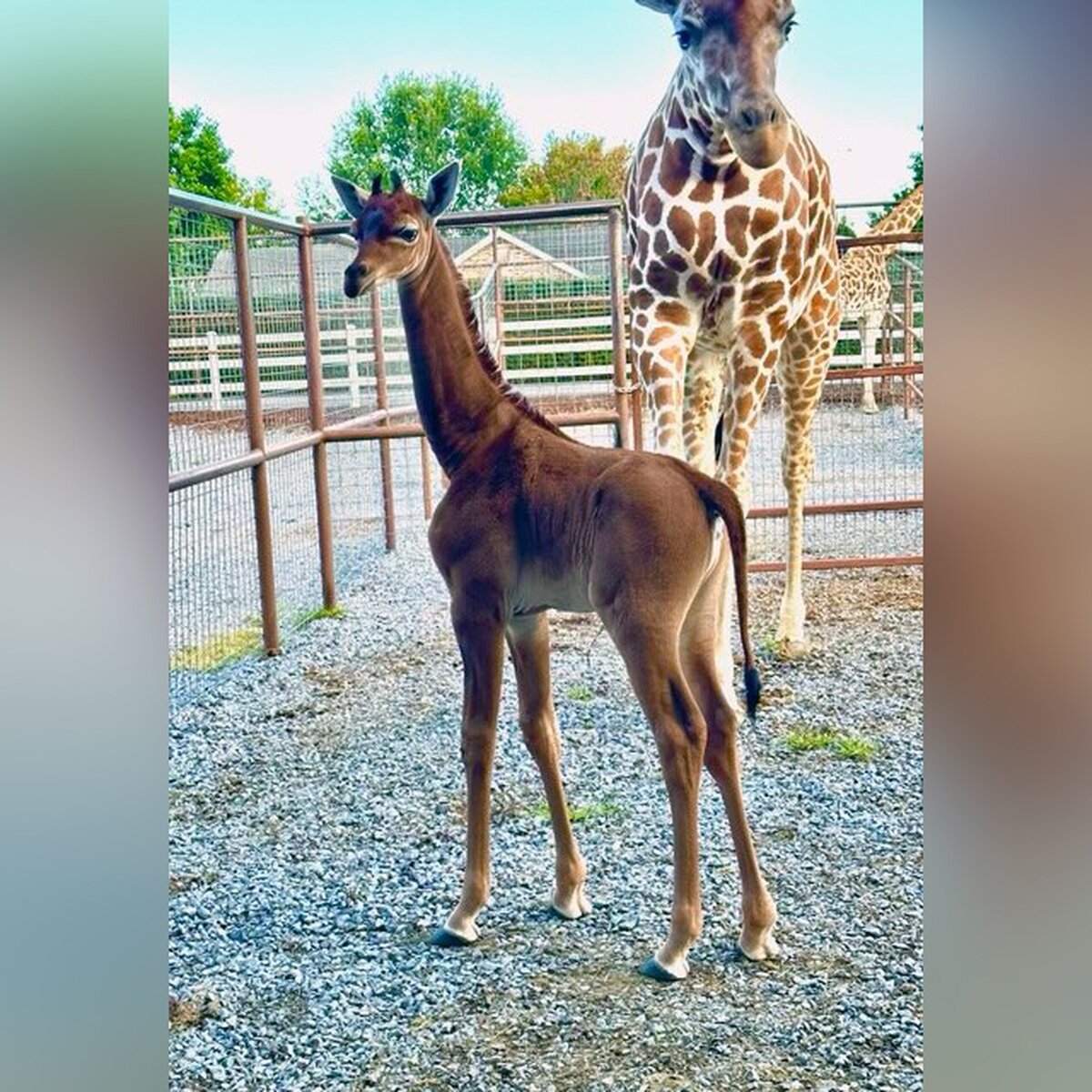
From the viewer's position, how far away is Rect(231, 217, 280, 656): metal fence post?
3391 mm

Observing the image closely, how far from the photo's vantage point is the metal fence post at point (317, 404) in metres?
3.48

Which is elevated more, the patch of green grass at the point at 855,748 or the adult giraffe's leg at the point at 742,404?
the adult giraffe's leg at the point at 742,404

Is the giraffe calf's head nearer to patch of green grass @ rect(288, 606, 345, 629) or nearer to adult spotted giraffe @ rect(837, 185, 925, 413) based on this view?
adult spotted giraffe @ rect(837, 185, 925, 413)

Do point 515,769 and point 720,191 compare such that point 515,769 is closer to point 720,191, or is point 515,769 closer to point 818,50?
point 720,191

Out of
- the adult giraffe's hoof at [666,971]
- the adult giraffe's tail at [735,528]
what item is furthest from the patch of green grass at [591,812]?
the adult giraffe's tail at [735,528]

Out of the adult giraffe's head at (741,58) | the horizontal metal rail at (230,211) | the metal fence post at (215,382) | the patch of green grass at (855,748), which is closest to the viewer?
the adult giraffe's head at (741,58)

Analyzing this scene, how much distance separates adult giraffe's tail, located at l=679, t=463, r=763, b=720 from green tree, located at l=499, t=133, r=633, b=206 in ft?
2.41

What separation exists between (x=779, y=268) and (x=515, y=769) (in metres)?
1.31

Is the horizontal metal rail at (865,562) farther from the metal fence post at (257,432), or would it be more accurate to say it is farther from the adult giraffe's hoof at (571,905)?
the metal fence post at (257,432)

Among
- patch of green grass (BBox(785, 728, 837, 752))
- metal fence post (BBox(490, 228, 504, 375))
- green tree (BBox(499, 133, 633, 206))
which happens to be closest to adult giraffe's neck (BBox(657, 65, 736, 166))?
green tree (BBox(499, 133, 633, 206))

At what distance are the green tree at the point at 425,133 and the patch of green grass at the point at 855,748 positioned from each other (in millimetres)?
1431

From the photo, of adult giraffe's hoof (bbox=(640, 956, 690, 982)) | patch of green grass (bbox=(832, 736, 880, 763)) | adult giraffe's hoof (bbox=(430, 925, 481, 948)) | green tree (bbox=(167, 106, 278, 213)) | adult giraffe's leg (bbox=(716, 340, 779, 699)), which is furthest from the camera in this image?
patch of green grass (bbox=(832, 736, 880, 763))
